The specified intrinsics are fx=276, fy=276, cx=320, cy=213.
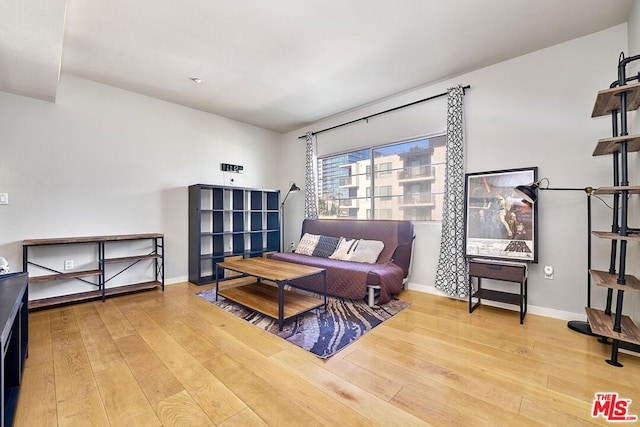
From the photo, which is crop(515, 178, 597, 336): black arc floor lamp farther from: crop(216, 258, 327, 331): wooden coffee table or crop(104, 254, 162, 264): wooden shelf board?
crop(104, 254, 162, 264): wooden shelf board

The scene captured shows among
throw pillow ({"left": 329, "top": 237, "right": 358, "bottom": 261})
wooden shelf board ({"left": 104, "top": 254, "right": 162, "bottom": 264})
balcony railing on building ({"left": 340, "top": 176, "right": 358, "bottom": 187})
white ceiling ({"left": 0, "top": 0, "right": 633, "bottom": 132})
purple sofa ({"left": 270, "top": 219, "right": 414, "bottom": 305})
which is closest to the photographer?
white ceiling ({"left": 0, "top": 0, "right": 633, "bottom": 132})

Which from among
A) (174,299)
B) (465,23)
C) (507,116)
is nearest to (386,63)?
(465,23)

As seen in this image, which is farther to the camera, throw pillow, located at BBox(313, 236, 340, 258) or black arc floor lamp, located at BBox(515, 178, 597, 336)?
throw pillow, located at BBox(313, 236, 340, 258)

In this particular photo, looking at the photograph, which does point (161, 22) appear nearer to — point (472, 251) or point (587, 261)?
point (472, 251)

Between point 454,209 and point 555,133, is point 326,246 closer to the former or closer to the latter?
point 454,209

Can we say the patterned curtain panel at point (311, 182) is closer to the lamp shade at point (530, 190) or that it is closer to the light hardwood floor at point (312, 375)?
the light hardwood floor at point (312, 375)

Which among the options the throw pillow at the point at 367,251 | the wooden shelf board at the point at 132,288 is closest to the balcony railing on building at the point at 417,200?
the throw pillow at the point at 367,251

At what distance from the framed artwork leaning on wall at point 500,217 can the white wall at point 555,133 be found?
0.37 ft

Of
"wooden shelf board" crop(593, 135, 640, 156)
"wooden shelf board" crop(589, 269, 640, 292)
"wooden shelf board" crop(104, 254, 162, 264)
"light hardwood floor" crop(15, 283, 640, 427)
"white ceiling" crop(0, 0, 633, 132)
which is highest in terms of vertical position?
"white ceiling" crop(0, 0, 633, 132)

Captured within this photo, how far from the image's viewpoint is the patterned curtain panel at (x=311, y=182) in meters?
4.93

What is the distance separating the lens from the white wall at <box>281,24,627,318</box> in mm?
2521

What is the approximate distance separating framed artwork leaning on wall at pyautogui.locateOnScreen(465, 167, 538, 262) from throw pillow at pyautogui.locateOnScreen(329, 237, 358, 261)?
1.44 m

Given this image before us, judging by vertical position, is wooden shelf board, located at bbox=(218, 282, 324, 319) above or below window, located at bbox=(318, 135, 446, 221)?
below

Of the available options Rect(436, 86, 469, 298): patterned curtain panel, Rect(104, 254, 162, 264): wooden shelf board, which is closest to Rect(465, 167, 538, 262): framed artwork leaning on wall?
Rect(436, 86, 469, 298): patterned curtain panel
